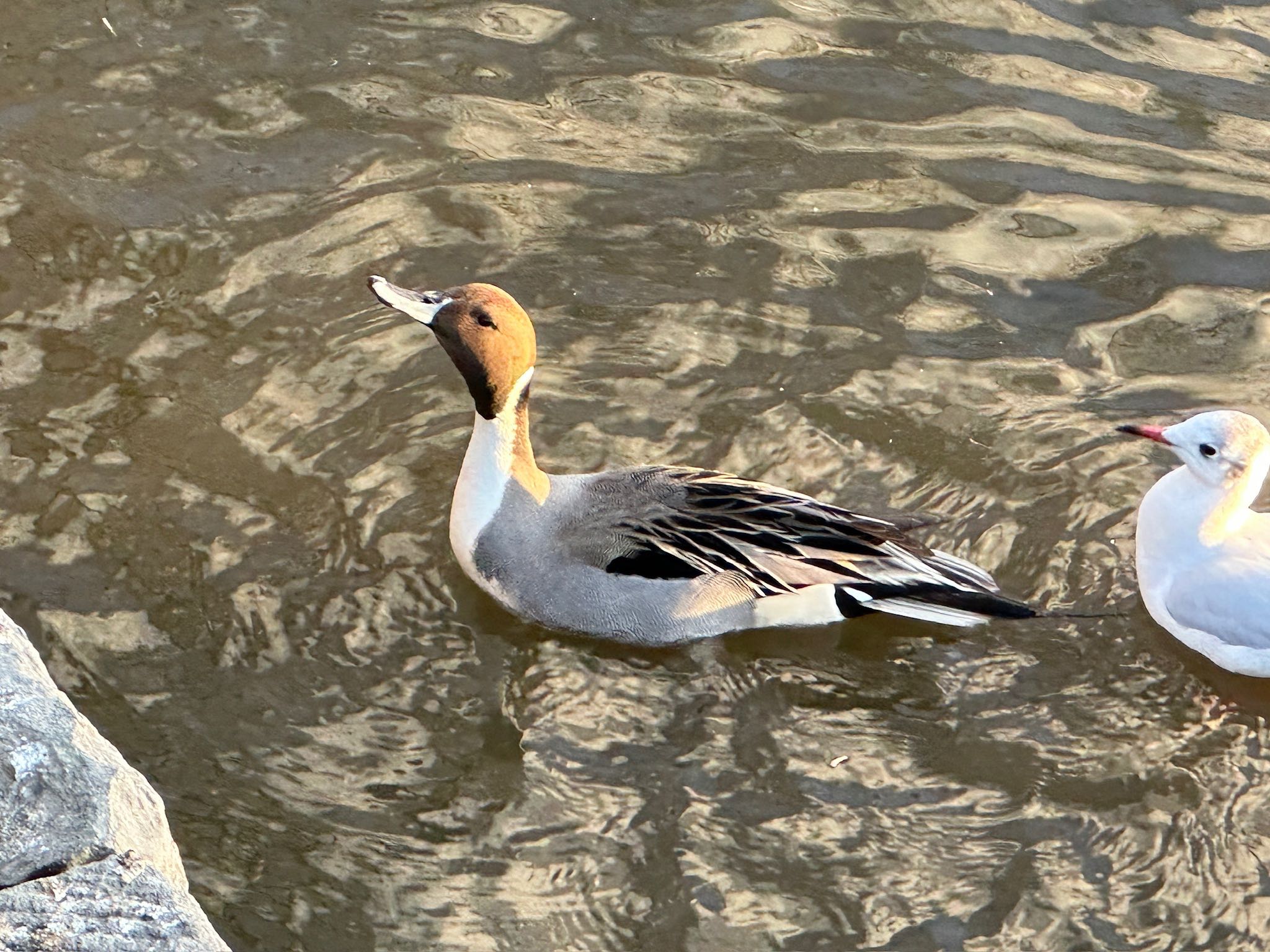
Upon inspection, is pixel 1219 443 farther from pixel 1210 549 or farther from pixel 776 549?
pixel 776 549

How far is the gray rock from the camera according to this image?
11.8 feet

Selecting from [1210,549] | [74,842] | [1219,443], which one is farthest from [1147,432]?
[74,842]

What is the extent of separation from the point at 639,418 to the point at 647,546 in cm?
97

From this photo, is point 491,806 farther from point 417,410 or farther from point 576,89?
point 576,89

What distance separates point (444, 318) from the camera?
5.91 meters

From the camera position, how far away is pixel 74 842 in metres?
3.88

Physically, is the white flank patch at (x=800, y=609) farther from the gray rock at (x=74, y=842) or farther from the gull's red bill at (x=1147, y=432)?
the gray rock at (x=74, y=842)

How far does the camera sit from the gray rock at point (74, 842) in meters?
3.59

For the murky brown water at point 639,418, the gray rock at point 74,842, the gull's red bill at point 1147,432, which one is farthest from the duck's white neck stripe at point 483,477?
the gull's red bill at point 1147,432

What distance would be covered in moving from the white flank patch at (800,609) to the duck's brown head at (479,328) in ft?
4.14

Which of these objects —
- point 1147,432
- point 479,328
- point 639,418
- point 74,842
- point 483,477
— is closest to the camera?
point 74,842

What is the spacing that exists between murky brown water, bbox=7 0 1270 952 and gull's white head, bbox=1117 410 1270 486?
2.04 feet

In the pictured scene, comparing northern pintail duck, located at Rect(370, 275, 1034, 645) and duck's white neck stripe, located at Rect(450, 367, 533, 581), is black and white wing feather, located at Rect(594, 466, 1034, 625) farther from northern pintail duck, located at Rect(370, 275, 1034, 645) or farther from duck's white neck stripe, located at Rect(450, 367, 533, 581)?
duck's white neck stripe, located at Rect(450, 367, 533, 581)

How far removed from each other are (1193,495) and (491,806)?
275cm
